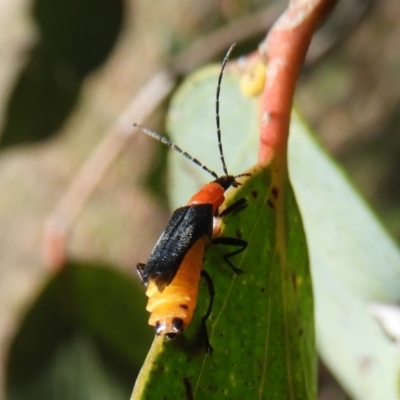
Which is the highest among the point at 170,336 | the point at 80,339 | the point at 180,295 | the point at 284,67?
the point at 80,339

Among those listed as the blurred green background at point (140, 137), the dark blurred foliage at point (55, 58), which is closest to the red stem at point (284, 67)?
the dark blurred foliage at point (55, 58)

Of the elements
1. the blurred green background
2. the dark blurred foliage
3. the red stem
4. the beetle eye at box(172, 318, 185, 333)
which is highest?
the blurred green background

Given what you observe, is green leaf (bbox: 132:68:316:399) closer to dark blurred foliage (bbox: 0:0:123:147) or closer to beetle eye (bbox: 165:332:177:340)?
beetle eye (bbox: 165:332:177:340)

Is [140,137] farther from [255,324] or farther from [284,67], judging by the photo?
[255,324]

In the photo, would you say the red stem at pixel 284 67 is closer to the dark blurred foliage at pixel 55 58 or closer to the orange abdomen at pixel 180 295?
the orange abdomen at pixel 180 295

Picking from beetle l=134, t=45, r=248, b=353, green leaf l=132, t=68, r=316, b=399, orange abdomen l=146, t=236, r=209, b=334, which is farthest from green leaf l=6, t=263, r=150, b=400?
green leaf l=132, t=68, r=316, b=399

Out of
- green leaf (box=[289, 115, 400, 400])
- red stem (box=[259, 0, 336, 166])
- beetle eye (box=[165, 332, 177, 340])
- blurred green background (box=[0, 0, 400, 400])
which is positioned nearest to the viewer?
beetle eye (box=[165, 332, 177, 340])

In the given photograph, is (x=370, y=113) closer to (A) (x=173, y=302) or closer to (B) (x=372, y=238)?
(B) (x=372, y=238)

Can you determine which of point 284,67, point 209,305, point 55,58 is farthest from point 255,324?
point 55,58

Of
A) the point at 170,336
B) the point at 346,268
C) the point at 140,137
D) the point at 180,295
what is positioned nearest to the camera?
the point at 170,336
